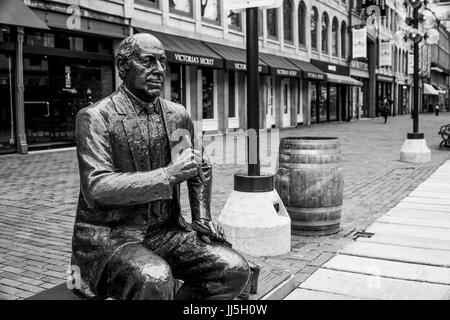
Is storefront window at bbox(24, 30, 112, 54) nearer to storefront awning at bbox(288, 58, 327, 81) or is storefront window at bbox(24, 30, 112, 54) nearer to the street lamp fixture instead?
the street lamp fixture

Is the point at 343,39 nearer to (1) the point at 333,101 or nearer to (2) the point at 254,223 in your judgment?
(1) the point at 333,101

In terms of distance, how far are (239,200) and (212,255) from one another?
2.34 meters

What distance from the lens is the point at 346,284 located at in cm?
419

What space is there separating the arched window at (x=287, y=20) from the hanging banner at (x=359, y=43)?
702 cm

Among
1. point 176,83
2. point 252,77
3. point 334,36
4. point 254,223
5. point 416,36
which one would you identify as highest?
point 334,36

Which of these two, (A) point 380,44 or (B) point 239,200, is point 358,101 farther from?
(B) point 239,200

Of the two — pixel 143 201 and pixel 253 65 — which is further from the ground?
pixel 253 65

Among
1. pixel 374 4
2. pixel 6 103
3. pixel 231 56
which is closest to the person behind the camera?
pixel 6 103

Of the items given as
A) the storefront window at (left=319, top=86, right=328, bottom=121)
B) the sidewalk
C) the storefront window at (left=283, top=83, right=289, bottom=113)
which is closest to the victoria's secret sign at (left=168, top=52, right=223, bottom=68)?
the storefront window at (left=283, top=83, right=289, bottom=113)

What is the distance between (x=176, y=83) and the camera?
1922cm

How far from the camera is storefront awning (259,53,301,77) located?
23.8m

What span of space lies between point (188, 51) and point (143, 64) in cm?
1568

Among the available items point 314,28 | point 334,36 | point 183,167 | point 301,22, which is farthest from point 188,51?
point 334,36

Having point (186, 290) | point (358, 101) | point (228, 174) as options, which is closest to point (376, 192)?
point (228, 174)
